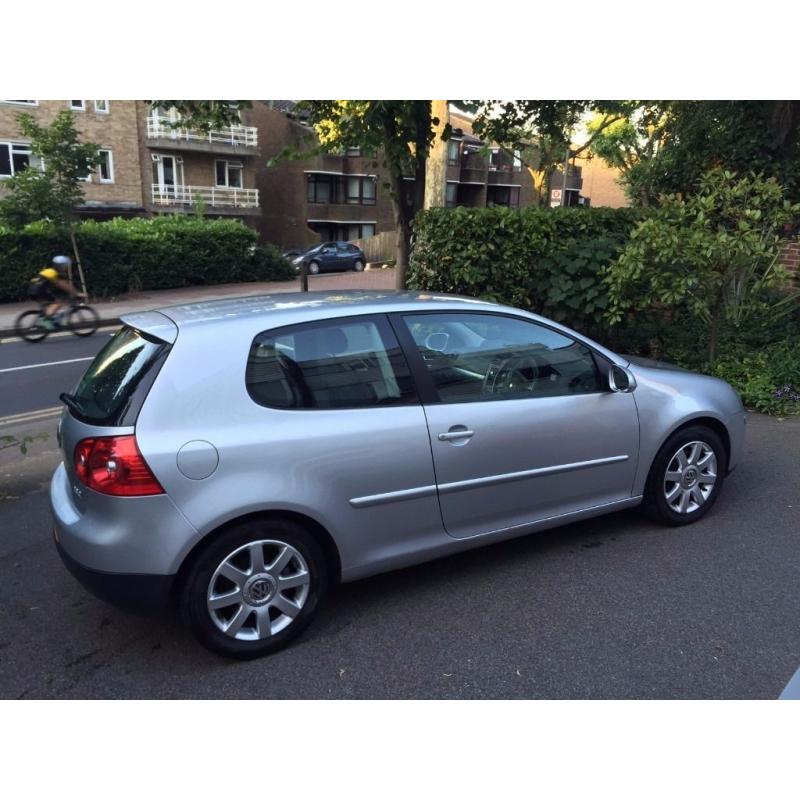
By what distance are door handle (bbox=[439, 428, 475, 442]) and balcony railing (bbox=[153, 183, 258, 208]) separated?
3094 cm

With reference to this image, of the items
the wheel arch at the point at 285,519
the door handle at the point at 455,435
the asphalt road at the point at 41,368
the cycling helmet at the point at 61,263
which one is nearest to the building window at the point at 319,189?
the cycling helmet at the point at 61,263

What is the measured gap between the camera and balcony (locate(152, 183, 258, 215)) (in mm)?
32875

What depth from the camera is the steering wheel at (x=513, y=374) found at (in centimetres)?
371

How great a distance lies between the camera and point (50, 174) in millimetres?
19438

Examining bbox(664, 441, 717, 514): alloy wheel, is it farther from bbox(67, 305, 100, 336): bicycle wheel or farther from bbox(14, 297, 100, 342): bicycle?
bbox(67, 305, 100, 336): bicycle wheel

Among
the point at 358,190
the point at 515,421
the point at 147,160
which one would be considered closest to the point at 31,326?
the point at 515,421

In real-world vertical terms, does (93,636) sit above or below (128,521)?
below

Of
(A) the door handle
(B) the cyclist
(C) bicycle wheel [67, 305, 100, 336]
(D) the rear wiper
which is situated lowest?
(C) bicycle wheel [67, 305, 100, 336]

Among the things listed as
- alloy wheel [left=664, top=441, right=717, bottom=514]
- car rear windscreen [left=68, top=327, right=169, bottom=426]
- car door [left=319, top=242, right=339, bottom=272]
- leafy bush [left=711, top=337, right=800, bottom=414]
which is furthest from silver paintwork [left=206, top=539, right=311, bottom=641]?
car door [left=319, top=242, right=339, bottom=272]

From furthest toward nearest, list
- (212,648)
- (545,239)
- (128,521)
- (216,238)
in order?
(216,238) → (545,239) → (212,648) → (128,521)

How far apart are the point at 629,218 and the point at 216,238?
19.5 metres

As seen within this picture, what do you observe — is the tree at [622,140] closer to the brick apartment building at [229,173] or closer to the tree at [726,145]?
the brick apartment building at [229,173]

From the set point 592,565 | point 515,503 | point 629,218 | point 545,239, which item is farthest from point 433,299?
point 629,218

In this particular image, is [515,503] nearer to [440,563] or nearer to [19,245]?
[440,563]
